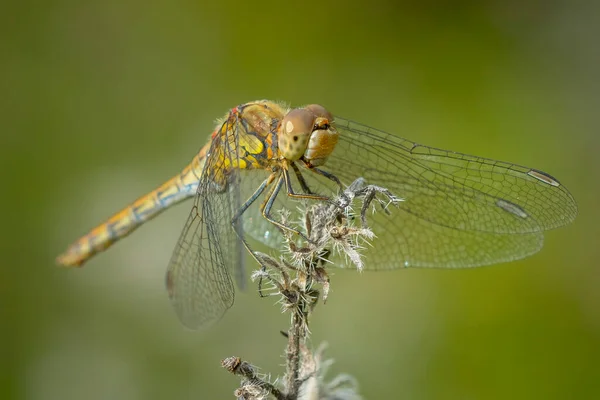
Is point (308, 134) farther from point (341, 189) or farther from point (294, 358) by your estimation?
point (294, 358)

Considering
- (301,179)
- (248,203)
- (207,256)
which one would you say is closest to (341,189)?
(301,179)

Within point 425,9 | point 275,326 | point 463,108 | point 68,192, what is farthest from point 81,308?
point 425,9

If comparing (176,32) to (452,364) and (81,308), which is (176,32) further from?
(452,364)

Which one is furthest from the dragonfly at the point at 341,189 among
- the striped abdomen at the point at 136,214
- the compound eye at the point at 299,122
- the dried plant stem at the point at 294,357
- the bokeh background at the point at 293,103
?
the bokeh background at the point at 293,103

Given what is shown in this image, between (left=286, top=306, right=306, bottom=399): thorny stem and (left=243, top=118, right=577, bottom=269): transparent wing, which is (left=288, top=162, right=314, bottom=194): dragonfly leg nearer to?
(left=243, top=118, right=577, bottom=269): transparent wing

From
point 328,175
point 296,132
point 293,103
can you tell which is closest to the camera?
point 296,132

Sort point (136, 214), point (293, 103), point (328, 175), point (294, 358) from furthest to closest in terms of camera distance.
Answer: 1. point (293, 103)
2. point (136, 214)
3. point (328, 175)
4. point (294, 358)

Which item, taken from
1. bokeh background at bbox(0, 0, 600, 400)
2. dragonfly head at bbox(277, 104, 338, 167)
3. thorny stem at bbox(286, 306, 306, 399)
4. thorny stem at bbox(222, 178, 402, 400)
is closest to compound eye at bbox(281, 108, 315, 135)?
dragonfly head at bbox(277, 104, 338, 167)
